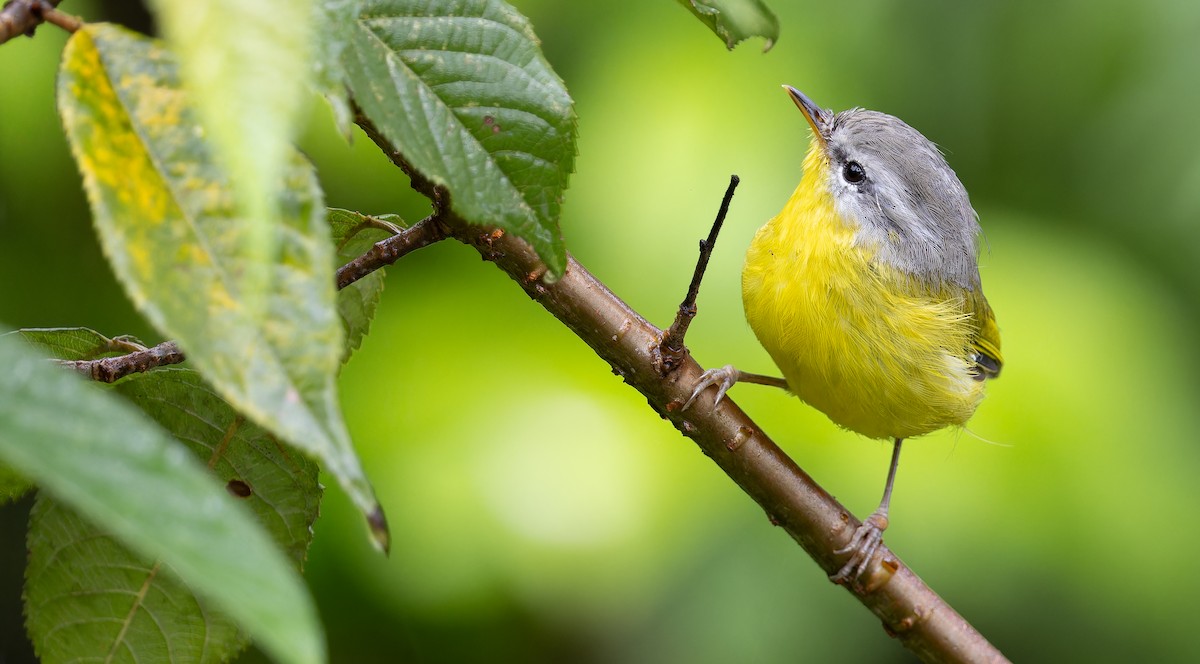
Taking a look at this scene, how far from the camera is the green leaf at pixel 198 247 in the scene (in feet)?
1.45

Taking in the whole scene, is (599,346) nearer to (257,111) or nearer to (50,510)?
(50,510)

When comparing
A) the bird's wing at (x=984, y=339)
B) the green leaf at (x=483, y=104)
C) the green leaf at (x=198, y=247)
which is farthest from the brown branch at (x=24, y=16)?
the bird's wing at (x=984, y=339)

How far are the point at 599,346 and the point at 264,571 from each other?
0.73 metres

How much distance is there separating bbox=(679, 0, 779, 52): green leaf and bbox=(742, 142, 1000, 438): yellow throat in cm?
92

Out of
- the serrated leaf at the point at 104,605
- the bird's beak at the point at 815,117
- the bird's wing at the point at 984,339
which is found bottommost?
the serrated leaf at the point at 104,605

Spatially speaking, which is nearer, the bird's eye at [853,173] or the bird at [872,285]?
the bird at [872,285]

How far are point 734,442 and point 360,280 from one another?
0.45 m

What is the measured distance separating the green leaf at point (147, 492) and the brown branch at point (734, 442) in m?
0.47

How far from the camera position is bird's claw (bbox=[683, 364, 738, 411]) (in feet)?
3.59

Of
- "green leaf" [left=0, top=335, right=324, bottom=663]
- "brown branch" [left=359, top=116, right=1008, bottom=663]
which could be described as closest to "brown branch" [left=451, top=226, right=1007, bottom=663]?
"brown branch" [left=359, top=116, right=1008, bottom=663]

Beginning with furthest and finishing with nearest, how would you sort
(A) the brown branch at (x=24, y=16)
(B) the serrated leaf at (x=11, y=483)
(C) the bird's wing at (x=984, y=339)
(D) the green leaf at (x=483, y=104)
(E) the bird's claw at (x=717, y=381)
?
(C) the bird's wing at (x=984, y=339), (E) the bird's claw at (x=717, y=381), (B) the serrated leaf at (x=11, y=483), (D) the green leaf at (x=483, y=104), (A) the brown branch at (x=24, y=16)

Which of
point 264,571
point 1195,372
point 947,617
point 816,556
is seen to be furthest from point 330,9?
point 1195,372

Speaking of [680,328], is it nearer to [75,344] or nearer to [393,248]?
[393,248]

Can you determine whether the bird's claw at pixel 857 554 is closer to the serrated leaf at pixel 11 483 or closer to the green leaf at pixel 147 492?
the serrated leaf at pixel 11 483
